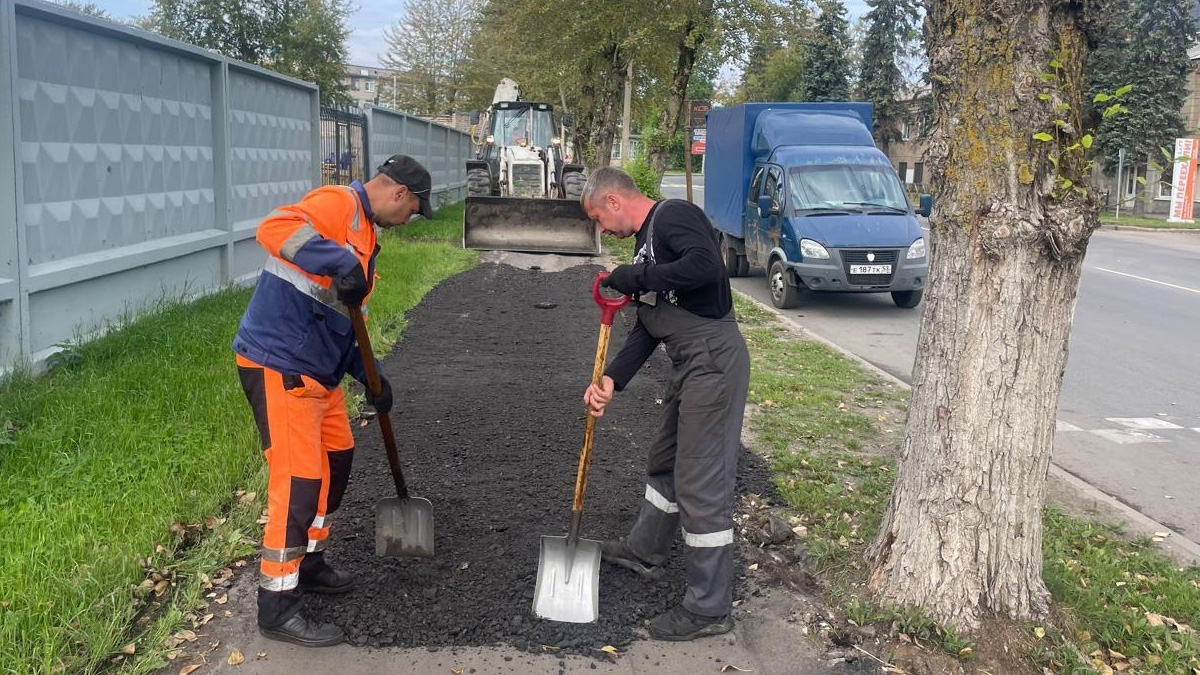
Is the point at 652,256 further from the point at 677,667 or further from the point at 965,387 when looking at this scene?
the point at 677,667

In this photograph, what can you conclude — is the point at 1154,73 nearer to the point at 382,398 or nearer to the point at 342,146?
the point at 342,146

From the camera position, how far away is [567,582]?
13.8ft

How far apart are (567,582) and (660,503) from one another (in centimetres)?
58

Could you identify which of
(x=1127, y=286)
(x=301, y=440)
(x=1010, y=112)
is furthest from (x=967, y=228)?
(x=1127, y=286)

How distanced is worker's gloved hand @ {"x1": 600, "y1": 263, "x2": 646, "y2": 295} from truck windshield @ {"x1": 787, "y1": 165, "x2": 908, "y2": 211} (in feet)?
33.4

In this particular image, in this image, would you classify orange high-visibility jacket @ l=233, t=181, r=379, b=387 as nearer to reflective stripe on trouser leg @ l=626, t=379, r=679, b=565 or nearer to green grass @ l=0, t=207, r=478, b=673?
green grass @ l=0, t=207, r=478, b=673

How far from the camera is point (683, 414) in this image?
13.4ft

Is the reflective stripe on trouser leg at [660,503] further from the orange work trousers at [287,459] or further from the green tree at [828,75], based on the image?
the green tree at [828,75]

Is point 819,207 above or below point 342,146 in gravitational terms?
below

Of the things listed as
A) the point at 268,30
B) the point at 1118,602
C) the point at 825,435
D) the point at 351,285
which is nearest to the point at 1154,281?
the point at 825,435

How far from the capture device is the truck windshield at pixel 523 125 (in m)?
23.8

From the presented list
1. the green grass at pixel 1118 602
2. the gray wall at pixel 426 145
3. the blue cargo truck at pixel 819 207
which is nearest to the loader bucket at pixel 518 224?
the blue cargo truck at pixel 819 207

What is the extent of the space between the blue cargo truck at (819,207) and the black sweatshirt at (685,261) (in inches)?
325

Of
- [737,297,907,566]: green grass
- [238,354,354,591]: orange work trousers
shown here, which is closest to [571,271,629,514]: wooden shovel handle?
[238,354,354,591]: orange work trousers
